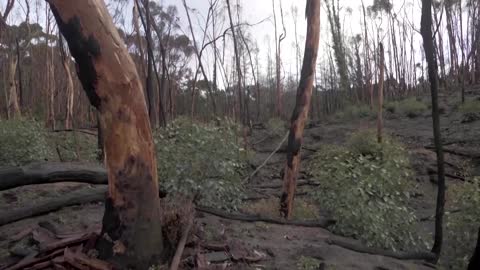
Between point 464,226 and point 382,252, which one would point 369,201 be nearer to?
point 382,252

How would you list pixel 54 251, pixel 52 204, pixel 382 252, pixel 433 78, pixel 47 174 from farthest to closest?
1. pixel 433 78
2. pixel 47 174
3. pixel 382 252
4. pixel 52 204
5. pixel 54 251

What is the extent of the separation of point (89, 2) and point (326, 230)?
16.0ft

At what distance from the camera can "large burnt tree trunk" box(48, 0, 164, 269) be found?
3861 millimetres

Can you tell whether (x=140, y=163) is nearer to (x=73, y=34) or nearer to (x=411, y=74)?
(x=73, y=34)

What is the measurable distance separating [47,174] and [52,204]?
65cm

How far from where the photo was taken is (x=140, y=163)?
13.5 ft

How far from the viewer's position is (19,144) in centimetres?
930

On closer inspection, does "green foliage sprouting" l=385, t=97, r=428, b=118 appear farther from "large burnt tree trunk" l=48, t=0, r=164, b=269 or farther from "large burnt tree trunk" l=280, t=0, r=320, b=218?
"large burnt tree trunk" l=48, t=0, r=164, b=269

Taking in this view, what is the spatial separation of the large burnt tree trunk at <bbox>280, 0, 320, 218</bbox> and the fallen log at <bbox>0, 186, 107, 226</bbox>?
3.40 meters

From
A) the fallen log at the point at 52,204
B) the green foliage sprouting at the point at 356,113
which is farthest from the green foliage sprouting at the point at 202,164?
the green foliage sprouting at the point at 356,113

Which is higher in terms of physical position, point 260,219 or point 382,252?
point 260,219

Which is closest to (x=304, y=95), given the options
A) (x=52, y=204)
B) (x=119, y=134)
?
(x=52, y=204)

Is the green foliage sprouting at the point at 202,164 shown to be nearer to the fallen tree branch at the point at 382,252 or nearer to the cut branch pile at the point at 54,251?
the fallen tree branch at the point at 382,252

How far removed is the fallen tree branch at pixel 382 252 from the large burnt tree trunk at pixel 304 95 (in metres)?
2.15
